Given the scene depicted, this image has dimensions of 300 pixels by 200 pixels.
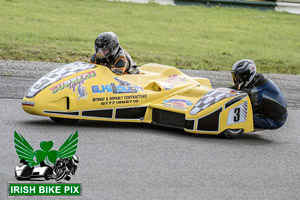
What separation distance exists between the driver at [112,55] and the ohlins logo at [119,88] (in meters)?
0.25

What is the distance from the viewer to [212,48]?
17.6 metres

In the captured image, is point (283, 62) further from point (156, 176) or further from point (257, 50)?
point (156, 176)

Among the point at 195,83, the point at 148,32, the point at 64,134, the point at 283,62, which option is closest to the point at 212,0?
the point at 148,32

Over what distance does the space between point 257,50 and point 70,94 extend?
38.2ft

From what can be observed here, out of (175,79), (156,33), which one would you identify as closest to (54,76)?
(175,79)

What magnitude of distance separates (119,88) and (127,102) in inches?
8.1

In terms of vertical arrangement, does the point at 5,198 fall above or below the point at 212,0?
below

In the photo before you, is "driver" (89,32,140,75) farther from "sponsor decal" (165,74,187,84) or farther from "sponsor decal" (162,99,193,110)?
"sponsor decal" (162,99,193,110)

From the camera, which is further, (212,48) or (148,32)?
(148,32)

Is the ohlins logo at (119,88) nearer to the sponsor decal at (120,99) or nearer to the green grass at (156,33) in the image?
the sponsor decal at (120,99)

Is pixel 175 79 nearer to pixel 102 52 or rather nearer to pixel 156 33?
pixel 102 52

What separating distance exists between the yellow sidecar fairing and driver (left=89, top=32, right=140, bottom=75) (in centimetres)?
22

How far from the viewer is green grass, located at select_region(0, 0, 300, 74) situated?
15125 millimetres

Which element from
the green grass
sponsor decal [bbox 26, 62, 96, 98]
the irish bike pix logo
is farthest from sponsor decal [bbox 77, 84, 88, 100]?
the green grass
